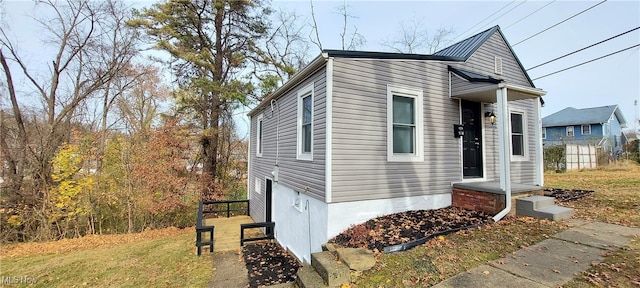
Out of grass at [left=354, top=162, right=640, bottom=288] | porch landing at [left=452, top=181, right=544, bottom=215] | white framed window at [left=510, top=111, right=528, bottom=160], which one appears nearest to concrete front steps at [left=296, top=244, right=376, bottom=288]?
grass at [left=354, top=162, right=640, bottom=288]

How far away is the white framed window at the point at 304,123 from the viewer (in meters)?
6.20

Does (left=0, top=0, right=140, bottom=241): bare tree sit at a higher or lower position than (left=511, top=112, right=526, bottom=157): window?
Result: higher

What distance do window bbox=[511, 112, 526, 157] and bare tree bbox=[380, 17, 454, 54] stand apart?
40.4 ft

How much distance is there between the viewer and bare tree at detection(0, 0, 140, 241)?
9.19 m

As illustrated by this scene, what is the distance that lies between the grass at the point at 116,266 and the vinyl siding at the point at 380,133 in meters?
3.86

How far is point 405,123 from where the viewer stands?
575 centimetres

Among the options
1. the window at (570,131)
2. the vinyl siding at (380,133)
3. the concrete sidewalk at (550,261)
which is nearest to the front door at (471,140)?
the vinyl siding at (380,133)

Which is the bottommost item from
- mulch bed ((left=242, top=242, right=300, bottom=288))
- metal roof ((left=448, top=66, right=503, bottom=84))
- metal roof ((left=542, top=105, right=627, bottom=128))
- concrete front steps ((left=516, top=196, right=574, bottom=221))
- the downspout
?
mulch bed ((left=242, top=242, right=300, bottom=288))

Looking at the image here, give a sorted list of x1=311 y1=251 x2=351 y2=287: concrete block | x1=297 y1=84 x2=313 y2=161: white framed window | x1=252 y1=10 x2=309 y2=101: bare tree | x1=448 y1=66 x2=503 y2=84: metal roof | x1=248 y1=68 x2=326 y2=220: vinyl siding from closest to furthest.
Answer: x1=311 y1=251 x2=351 y2=287: concrete block < x1=248 y1=68 x2=326 y2=220: vinyl siding < x1=448 y1=66 x2=503 y2=84: metal roof < x1=297 y1=84 x2=313 y2=161: white framed window < x1=252 y1=10 x2=309 y2=101: bare tree

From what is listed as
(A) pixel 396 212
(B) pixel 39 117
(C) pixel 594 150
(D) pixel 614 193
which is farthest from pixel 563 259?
(C) pixel 594 150

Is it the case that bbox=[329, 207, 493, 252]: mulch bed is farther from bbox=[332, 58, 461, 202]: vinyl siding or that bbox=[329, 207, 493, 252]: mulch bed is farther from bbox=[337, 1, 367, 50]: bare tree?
bbox=[337, 1, 367, 50]: bare tree

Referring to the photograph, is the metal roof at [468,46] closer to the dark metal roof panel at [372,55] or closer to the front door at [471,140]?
the dark metal roof panel at [372,55]

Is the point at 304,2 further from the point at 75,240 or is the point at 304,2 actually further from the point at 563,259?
the point at 563,259

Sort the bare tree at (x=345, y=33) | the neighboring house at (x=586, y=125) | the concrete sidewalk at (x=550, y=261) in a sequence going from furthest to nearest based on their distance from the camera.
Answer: the neighboring house at (x=586, y=125), the bare tree at (x=345, y=33), the concrete sidewalk at (x=550, y=261)
